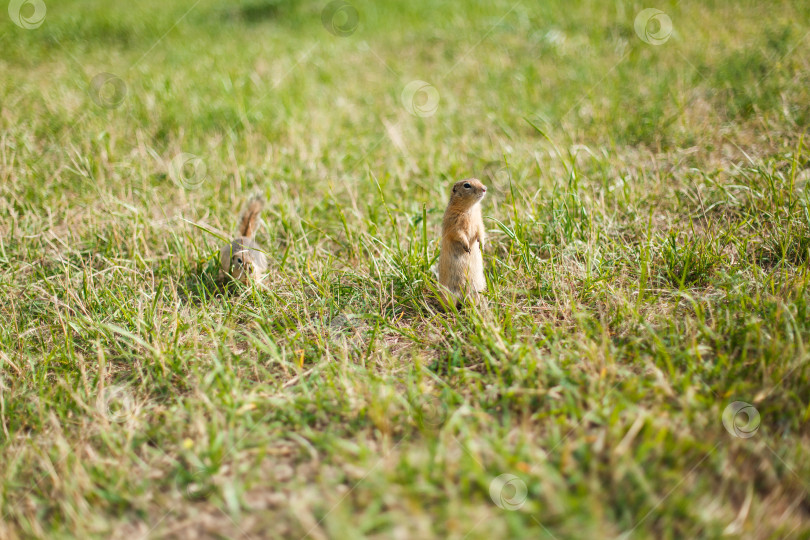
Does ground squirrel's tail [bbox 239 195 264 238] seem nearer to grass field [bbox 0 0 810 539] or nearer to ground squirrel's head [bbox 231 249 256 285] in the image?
grass field [bbox 0 0 810 539]

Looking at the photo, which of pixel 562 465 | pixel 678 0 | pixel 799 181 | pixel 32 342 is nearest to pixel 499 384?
pixel 562 465

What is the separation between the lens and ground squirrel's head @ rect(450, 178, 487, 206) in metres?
2.65

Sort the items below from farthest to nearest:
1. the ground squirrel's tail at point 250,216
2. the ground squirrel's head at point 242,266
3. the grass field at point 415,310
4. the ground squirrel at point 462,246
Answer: the ground squirrel's tail at point 250,216, the ground squirrel's head at point 242,266, the ground squirrel at point 462,246, the grass field at point 415,310

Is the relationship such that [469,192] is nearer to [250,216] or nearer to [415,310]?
[415,310]

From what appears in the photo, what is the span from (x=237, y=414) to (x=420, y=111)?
382cm

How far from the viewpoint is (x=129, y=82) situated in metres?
5.62

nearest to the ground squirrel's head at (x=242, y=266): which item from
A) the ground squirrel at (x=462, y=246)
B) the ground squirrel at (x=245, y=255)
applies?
the ground squirrel at (x=245, y=255)

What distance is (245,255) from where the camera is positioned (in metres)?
3.07

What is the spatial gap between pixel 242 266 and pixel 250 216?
20.9 inches

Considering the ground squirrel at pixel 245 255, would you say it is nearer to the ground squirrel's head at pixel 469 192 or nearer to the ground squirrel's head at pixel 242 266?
the ground squirrel's head at pixel 242 266

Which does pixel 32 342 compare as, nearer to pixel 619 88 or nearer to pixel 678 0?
pixel 619 88

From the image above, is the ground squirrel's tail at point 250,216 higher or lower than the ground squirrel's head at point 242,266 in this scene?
higher

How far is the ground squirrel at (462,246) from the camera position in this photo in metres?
2.62

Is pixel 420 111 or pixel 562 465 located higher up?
pixel 420 111
